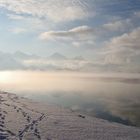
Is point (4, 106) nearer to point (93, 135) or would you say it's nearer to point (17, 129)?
point (17, 129)

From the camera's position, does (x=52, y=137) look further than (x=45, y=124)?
No

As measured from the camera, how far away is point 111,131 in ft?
137

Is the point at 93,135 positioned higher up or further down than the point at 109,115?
further down

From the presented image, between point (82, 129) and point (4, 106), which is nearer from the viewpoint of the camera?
point (82, 129)

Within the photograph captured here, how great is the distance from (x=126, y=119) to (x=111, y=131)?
4618 cm

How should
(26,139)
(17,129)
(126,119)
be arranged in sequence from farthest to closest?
(126,119), (17,129), (26,139)

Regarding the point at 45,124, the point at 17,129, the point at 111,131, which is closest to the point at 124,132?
the point at 111,131

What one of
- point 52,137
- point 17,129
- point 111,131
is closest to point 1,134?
point 17,129

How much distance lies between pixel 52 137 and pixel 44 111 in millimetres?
17319

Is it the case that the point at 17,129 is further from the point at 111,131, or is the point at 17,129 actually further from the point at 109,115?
the point at 109,115

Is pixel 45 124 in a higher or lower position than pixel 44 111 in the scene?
lower

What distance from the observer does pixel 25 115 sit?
48.0 meters

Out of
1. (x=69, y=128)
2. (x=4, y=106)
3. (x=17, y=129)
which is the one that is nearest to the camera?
(x=17, y=129)

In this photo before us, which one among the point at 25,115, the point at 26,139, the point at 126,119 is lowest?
the point at 26,139
